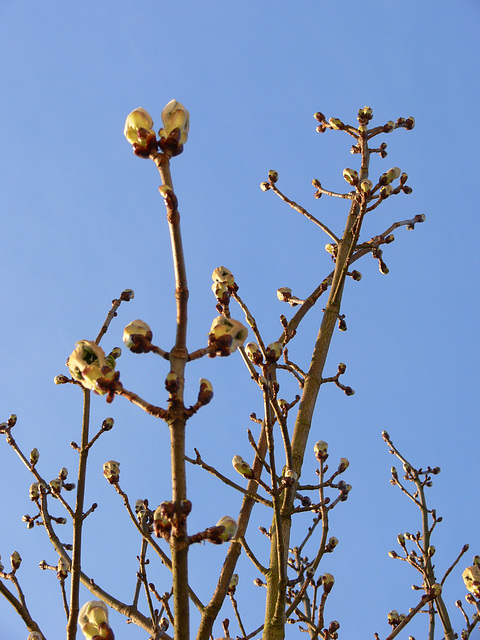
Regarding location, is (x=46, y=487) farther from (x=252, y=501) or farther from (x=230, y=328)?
(x=230, y=328)

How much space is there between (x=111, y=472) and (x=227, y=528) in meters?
2.02

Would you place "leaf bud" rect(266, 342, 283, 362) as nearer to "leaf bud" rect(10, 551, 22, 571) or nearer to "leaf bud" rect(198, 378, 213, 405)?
"leaf bud" rect(198, 378, 213, 405)

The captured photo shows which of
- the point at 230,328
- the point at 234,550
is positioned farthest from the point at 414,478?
the point at 230,328

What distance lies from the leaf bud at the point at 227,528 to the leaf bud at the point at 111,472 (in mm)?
1948

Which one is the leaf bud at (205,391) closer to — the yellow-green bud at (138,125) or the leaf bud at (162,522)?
the leaf bud at (162,522)

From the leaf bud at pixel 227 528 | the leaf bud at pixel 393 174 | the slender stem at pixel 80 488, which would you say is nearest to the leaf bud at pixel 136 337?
the leaf bud at pixel 227 528

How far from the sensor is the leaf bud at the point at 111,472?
4.22 metres

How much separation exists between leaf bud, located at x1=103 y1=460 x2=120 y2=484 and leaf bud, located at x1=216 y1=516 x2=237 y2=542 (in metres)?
1.95

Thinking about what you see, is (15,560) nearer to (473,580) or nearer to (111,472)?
(111,472)

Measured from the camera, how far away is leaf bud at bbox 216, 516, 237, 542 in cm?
236

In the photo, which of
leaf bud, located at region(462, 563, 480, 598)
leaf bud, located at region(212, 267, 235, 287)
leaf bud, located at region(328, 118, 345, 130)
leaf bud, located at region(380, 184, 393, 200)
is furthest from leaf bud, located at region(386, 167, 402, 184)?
leaf bud, located at region(462, 563, 480, 598)

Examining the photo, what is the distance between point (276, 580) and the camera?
394cm

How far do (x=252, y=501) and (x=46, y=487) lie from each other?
1486 millimetres

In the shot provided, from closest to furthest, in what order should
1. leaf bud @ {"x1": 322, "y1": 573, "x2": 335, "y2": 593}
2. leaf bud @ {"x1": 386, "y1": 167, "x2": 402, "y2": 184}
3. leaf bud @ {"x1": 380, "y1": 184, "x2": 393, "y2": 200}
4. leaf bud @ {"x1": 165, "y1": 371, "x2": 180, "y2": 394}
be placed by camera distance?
1. leaf bud @ {"x1": 165, "y1": 371, "x2": 180, "y2": 394}
2. leaf bud @ {"x1": 322, "y1": 573, "x2": 335, "y2": 593}
3. leaf bud @ {"x1": 380, "y1": 184, "x2": 393, "y2": 200}
4. leaf bud @ {"x1": 386, "y1": 167, "x2": 402, "y2": 184}
